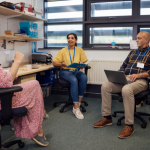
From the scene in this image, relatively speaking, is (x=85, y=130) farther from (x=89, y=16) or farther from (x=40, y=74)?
(x=89, y=16)

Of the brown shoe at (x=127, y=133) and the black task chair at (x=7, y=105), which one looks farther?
the brown shoe at (x=127, y=133)

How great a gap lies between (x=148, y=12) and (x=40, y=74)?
2323 mm

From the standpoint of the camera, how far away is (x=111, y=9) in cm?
356

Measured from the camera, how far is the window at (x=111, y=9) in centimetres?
348

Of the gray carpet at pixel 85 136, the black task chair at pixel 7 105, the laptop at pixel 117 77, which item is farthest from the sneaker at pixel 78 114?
the black task chair at pixel 7 105

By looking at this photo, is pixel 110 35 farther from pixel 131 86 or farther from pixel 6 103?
pixel 6 103

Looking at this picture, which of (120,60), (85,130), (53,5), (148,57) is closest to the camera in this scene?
(85,130)

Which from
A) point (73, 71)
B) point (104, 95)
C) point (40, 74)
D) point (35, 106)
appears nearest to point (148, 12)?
point (73, 71)

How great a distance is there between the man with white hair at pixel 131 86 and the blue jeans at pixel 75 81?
49 cm

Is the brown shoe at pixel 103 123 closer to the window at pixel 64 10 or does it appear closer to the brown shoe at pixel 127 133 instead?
the brown shoe at pixel 127 133

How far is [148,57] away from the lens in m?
2.29

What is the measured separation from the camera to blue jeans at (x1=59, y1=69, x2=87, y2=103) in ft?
8.61

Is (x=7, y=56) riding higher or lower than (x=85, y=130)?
higher

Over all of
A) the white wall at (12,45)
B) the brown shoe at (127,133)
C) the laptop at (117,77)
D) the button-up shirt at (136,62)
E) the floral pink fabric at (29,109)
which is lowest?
the brown shoe at (127,133)
